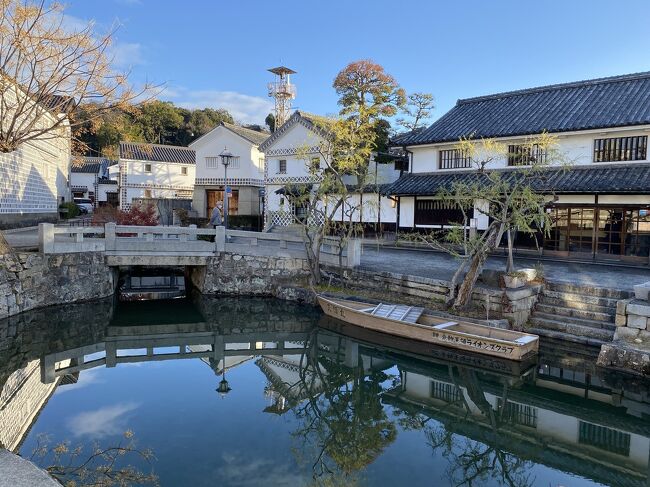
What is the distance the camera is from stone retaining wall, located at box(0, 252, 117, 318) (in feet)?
42.3

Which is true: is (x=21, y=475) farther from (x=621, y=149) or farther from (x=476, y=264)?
(x=621, y=149)

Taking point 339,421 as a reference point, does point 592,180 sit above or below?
above

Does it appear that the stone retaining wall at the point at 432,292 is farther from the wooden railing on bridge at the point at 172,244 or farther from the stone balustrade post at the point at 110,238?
the stone balustrade post at the point at 110,238

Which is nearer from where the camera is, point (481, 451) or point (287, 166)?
point (481, 451)

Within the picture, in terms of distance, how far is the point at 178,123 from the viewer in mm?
53875

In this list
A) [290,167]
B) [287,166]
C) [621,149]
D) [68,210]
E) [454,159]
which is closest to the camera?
[621,149]

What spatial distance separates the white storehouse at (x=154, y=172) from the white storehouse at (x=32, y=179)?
5.35 metres

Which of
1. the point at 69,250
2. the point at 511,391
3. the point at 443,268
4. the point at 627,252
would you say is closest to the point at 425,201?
the point at 443,268

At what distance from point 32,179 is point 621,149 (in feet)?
85.7

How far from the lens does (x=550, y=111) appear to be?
19.4 meters

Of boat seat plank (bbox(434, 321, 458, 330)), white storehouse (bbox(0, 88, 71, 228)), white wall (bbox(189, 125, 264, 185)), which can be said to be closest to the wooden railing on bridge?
white storehouse (bbox(0, 88, 71, 228))

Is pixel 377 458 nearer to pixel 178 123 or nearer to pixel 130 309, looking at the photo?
pixel 130 309

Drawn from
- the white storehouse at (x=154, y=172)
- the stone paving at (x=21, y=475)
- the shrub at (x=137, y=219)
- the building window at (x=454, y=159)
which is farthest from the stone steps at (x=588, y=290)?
the white storehouse at (x=154, y=172)

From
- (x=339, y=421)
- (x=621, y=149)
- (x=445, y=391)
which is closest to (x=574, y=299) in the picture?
(x=445, y=391)
